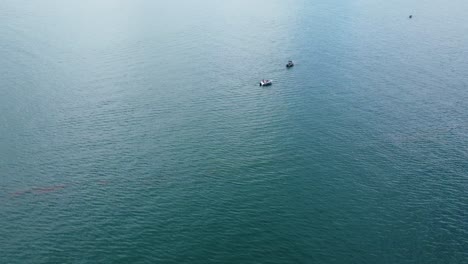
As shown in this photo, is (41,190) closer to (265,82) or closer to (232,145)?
(232,145)

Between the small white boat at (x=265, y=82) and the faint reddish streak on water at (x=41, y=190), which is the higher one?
the faint reddish streak on water at (x=41, y=190)

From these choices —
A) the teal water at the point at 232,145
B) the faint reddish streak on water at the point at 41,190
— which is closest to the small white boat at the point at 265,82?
the teal water at the point at 232,145

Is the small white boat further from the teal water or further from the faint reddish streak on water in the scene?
the faint reddish streak on water

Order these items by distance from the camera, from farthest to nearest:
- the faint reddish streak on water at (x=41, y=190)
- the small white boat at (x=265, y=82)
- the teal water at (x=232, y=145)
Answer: the small white boat at (x=265, y=82) < the faint reddish streak on water at (x=41, y=190) < the teal water at (x=232, y=145)

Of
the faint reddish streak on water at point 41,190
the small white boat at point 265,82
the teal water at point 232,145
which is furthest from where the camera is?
the small white boat at point 265,82

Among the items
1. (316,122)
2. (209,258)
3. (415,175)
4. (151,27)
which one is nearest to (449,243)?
(415,175)

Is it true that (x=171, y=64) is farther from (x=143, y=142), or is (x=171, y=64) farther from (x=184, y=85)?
(x=143, y=142)

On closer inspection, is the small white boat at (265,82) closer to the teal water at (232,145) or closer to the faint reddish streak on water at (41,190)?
the teal water at (232,145)

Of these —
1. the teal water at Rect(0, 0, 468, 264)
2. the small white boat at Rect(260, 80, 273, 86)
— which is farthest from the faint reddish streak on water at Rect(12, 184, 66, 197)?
the small white boat at Rect(260, 80, 273, 86)
